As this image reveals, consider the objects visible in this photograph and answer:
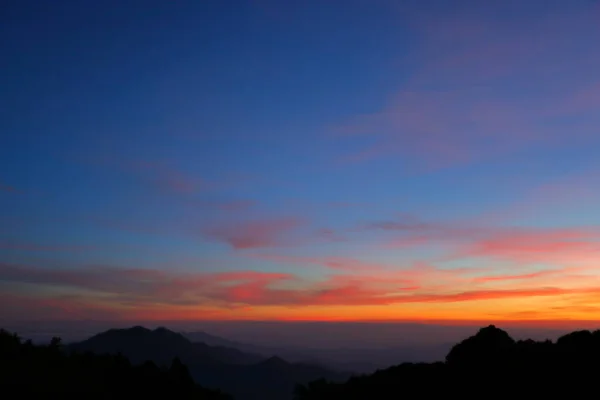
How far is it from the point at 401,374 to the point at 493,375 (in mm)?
8777

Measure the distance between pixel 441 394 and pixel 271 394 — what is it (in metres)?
146

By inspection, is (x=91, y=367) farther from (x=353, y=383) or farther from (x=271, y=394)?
(x=271, y=394)

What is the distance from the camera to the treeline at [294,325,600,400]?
28.0 metres

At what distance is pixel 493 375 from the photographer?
3119 cm

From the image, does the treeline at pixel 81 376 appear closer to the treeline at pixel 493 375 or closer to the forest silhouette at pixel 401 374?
the forest silhouette at pixel 401 374

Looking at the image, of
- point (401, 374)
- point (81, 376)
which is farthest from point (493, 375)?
point (81, 376)

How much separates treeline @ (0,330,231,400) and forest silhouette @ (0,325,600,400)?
0.19 feet

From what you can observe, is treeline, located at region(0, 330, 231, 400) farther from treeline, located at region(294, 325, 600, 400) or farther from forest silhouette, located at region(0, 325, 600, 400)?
treeline, located at region(294, 325, 600, 400)

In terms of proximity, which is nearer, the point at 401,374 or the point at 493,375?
the point at 493,375

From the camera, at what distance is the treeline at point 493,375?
28.0m

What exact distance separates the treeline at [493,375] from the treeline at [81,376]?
35.6 feet

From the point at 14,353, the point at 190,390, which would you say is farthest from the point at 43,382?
the point at 190,390

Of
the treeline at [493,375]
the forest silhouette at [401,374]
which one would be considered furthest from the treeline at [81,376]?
the treeline at [493,375]

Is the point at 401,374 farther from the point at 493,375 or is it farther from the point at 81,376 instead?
the point at 81,376
